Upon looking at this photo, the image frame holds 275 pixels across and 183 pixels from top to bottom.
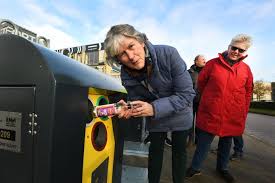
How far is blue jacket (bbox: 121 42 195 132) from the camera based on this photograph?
6.31ft

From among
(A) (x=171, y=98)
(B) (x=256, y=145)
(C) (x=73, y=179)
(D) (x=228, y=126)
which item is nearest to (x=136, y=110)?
(A) (x=171, y=98)

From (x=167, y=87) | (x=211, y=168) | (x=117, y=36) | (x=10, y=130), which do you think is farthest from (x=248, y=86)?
(x=10, y=130)

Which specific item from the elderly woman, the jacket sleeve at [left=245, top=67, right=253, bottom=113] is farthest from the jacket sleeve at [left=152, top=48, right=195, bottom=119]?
the jacket sleeve at [left=245, top=67, right=253, bottom=113]

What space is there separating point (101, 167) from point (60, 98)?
0.78 metres

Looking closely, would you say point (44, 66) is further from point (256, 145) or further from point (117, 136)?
point (256, 145)

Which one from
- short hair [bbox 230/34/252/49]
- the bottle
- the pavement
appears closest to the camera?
the bottle

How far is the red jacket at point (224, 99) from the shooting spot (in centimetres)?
308

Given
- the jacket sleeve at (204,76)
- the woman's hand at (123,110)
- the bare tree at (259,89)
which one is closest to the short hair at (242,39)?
the jacket sleeve at (204,76)

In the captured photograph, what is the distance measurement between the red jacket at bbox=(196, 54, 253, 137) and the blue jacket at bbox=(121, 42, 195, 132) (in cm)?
98

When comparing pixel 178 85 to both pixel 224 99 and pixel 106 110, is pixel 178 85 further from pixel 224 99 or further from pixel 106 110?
pixel 224 99

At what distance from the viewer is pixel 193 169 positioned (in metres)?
3.22

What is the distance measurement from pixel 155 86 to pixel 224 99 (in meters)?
1.28

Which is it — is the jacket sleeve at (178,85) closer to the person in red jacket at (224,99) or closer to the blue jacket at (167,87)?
the blue jacket at (167,87)

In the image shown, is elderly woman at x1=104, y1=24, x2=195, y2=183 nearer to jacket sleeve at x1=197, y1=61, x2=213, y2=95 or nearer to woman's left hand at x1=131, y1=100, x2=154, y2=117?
woman's left hand at x1=131, y1=100, x2=154, y2=117
